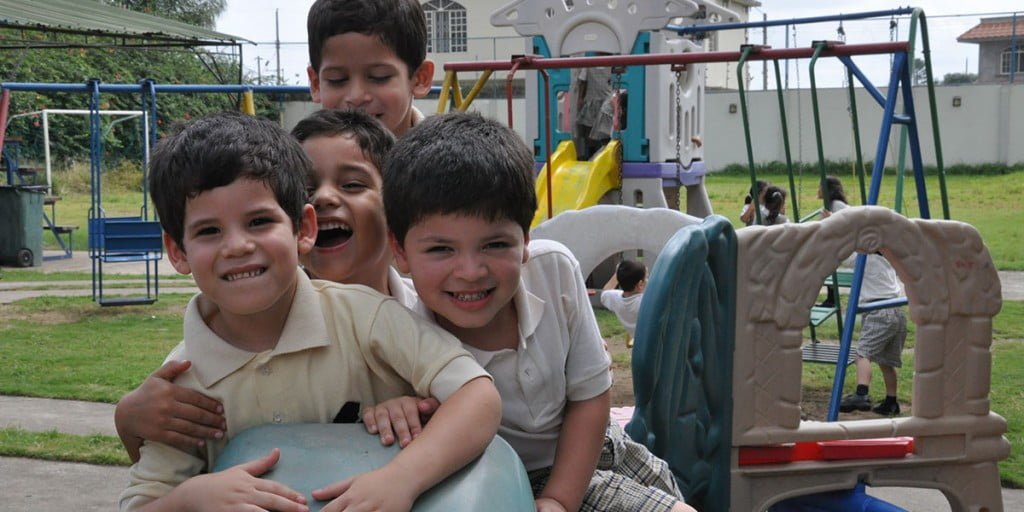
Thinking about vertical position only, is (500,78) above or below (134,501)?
above

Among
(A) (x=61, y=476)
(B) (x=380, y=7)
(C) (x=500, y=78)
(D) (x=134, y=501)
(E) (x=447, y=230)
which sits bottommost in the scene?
(A) (x=61, y=476)

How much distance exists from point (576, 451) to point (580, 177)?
7192 mm

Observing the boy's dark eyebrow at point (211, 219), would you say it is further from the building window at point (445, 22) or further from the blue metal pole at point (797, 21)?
the building window at point (445, 22)

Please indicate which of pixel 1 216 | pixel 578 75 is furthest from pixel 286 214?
pixel 1 216

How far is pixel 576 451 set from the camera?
1868 millimetres

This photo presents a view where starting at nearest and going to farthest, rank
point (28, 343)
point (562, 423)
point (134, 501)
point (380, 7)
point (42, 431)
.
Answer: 1. point (134, 501)
2. point (562, 423)
3. point (380, 7)
4. point (42, 431)
5. point (28, 343)

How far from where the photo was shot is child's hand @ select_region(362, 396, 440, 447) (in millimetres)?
1536

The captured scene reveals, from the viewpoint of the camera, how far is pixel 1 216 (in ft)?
43.3

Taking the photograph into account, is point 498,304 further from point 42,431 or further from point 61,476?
point 42,431

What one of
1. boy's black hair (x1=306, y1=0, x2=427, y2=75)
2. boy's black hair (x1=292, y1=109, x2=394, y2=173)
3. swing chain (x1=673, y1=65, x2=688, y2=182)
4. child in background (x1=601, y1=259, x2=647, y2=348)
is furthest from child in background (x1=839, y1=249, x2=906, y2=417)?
boy's black hair (x1=292, y1=109, x2=394, y2=173)

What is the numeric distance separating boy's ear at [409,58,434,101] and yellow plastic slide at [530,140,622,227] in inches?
216

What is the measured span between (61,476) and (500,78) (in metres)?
23.7

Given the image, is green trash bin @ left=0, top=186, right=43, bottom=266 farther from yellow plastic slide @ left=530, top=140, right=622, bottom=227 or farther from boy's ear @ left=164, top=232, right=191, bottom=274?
boy's ear @ left=164, top=232, right=191, bottom=274

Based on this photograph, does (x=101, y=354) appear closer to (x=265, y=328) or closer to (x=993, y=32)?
(x=265, y=328)
